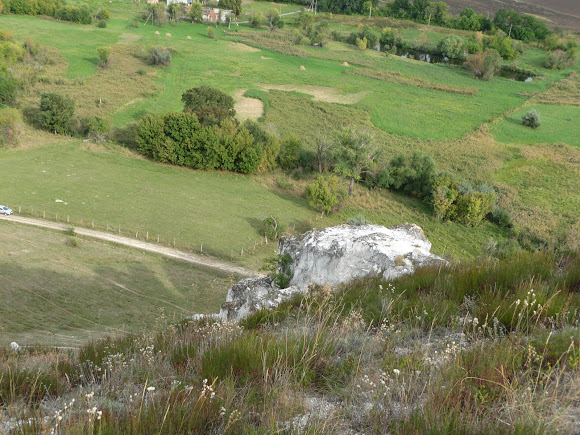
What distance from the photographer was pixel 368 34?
115500 mm

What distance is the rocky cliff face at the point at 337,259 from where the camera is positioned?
1441 cm

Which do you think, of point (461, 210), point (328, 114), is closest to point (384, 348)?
point (461, 210)

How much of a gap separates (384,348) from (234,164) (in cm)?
4595

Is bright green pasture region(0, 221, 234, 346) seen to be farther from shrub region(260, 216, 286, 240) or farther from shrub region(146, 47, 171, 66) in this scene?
shrub region(146, 47, 171, 66)

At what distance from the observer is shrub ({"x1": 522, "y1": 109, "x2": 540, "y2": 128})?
68812 millimetres

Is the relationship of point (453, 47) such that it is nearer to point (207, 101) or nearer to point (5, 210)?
point (207, 101)

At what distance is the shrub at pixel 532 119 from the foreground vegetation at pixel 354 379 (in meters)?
69.4

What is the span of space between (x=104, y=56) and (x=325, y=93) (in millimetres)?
36554

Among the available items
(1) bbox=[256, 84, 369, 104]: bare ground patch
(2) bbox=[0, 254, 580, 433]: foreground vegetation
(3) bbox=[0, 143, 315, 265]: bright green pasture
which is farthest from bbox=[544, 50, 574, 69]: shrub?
(2) bbox=[0, 254, 580, 433]: foreground vegetation

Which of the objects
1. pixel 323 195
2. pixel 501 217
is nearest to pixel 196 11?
pixel 323 195

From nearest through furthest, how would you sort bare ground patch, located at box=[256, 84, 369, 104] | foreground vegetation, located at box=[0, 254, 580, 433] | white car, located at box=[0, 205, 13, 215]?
foreground vegetation, located at box=[0, 254, 580, 433] < white car, located at box=[0, 205, 13, 215] < bare ground patch, located at box=[256, 84, 369, 104]

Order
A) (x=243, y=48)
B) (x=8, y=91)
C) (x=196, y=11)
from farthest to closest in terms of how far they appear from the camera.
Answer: (x=196, y=11) → (x=243, y=48) → (x=8, y=91)

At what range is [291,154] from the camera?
52531 mm

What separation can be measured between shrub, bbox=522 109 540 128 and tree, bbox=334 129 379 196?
32.4 metres
